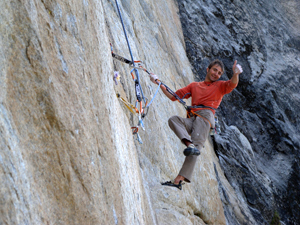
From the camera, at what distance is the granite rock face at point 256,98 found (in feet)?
41.2

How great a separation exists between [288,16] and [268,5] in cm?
140

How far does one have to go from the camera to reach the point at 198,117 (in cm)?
614

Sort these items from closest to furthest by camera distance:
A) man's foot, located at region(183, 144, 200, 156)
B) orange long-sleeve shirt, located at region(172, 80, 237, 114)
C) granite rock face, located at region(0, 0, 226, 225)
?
granite rock face, located at region(0, 0, 226, 225) → man's foot, located at region(183, 144, 200, 156) → orange long-sleeve shirt, located at region(172, 80, 237, 114)

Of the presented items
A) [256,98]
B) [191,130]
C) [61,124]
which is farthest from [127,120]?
[256,98]

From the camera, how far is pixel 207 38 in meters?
15.7

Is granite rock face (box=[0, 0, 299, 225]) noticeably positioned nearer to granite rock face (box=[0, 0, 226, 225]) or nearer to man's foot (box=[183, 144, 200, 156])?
granite rock face (box=[0, 0, 226, 225])

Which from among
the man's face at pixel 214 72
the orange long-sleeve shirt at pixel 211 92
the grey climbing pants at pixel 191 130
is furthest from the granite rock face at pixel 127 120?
the man's face at pixel 214 72

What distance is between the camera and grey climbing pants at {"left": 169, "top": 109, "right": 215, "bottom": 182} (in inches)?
225

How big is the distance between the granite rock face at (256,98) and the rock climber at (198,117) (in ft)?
21.0

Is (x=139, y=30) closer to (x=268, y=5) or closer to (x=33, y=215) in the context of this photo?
(x=33, y=215)

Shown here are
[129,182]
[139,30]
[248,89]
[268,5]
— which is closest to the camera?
[129,182]

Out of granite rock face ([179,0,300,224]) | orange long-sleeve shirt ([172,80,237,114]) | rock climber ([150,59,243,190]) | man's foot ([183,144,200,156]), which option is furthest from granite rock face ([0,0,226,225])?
granite rock face ([179,0,300,224])

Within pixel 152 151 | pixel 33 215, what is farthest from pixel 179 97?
pixel 33 215

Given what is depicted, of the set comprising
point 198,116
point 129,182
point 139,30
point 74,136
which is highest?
point 139,30
